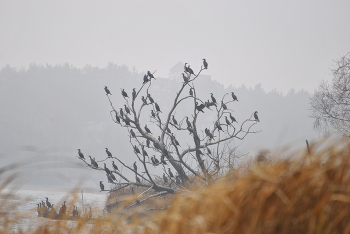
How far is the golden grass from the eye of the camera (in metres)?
1.23

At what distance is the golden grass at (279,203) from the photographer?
48.5 inches

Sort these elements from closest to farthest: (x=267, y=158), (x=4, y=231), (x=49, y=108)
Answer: (x=4, y=231) < (x=267, y=158) < (x=49, y=108)

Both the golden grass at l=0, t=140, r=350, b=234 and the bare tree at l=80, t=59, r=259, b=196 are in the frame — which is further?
the bare tree at l=80, t=59, r=259, b=196

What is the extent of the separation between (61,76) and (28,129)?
1147cm

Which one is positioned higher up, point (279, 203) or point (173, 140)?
point (173, 140)

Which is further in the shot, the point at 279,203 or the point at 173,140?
the point at 173,140

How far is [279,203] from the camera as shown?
126 cm

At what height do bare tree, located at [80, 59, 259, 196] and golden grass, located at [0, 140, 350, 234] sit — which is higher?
bare tree, located at [80, 59, 259, 196]

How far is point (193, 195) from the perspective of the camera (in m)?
1.35

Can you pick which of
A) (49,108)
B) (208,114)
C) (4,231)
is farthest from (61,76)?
(4,231)

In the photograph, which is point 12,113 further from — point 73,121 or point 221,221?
point 221,221

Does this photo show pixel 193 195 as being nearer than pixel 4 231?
Yes

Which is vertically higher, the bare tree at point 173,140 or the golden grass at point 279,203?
the bare tree at point 173,140

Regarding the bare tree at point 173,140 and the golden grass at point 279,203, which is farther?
the bare tree at point 173,140
